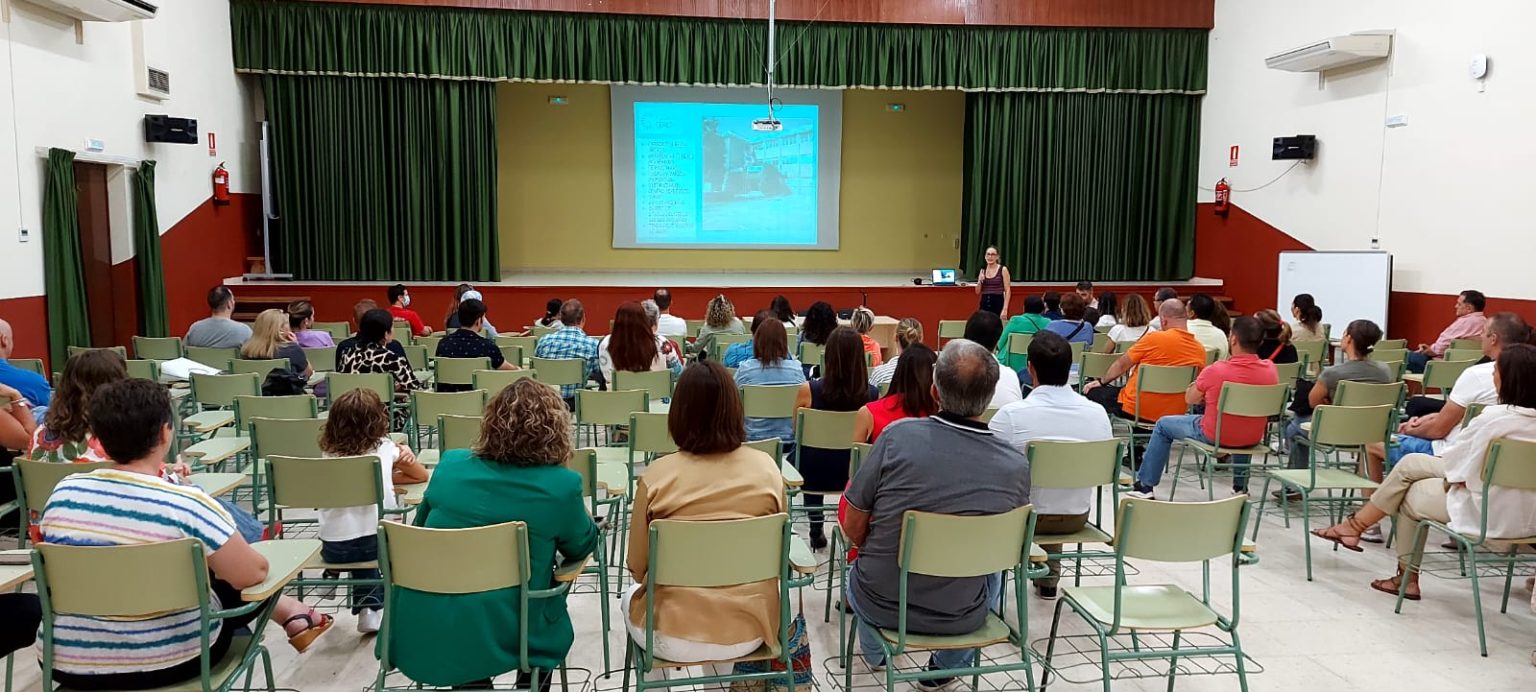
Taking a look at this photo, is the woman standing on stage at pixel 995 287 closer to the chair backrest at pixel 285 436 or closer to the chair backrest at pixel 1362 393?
the chair backrest at pixel 1362 393

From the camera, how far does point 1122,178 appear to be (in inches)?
524

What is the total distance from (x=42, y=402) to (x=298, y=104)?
786 cm

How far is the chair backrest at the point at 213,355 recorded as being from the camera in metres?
6.72

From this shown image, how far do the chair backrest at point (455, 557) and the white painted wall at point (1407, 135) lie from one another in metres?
9.20

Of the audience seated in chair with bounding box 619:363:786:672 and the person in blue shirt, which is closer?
the audience seated in chair with bounding box 619:363:786:672

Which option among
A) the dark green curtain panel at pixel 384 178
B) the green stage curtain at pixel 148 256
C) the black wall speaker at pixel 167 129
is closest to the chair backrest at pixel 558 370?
the green stage curtain at pixel 148 256

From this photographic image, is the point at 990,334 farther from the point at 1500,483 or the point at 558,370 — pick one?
the point at 558,370

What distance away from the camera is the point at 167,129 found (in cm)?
966

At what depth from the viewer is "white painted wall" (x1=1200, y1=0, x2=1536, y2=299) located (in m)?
8.68

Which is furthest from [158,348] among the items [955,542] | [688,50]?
[688,50]

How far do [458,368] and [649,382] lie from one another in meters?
1.29

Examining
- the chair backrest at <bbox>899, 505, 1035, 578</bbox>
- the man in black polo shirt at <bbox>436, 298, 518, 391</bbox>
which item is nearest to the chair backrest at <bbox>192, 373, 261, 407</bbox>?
the man in black polo shirt at <bbox>436, 298, 518, 391</bbox>

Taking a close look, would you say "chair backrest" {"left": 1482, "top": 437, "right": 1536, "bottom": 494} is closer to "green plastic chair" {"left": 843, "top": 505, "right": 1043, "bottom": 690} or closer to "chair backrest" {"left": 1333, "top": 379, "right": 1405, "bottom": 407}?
"chair backrest" {"left": 1333, "top": 379, "right": 1405, "bottom": 407}

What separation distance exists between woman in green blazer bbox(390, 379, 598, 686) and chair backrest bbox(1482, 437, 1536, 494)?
331cm
